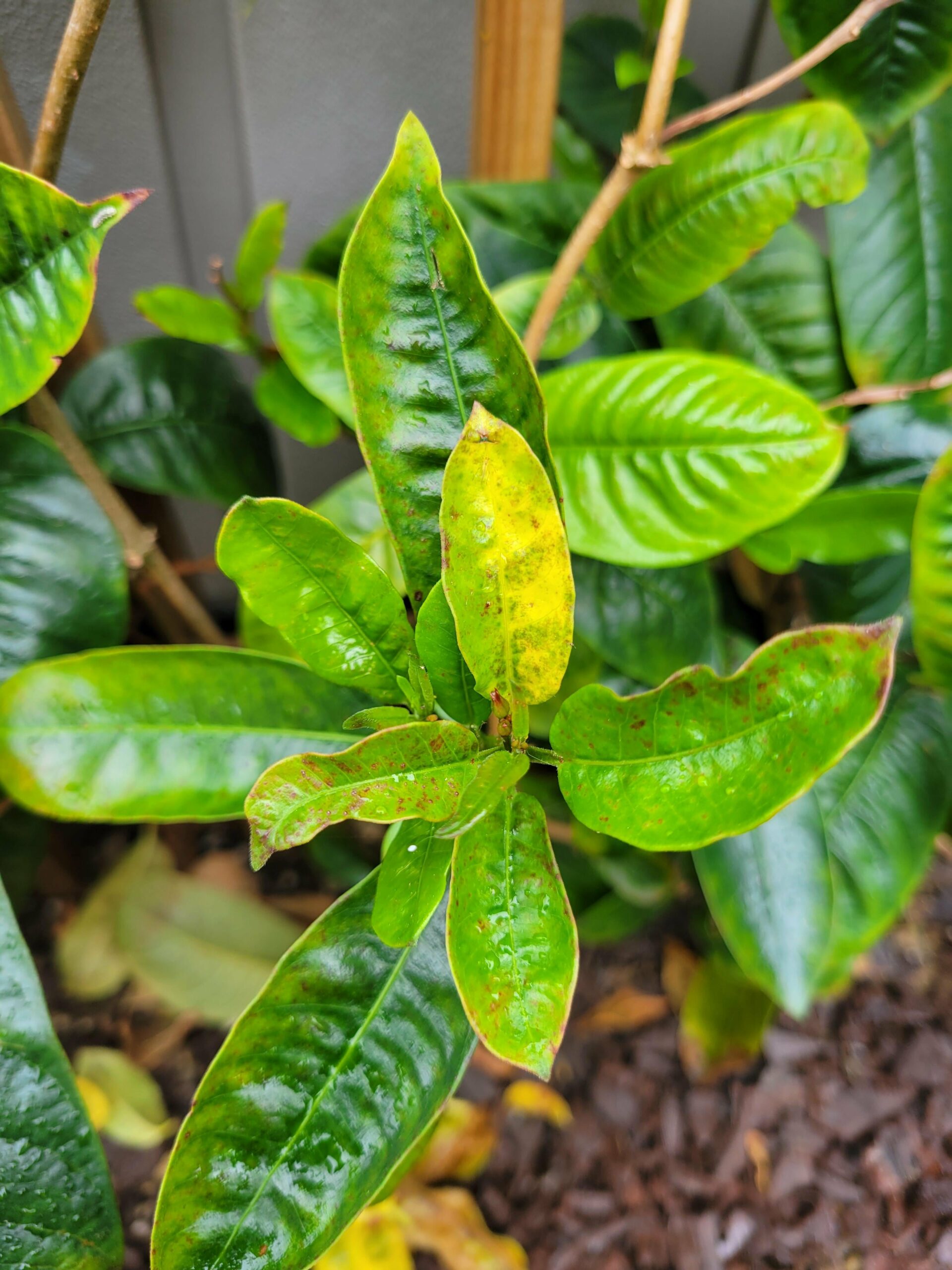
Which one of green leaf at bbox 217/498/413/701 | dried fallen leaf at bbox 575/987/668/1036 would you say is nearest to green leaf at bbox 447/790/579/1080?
green leaf at bbox 217/498/413/701

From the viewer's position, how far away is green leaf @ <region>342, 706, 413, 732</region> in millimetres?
472

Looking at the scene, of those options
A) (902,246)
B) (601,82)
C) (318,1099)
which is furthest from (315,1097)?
(601,82)

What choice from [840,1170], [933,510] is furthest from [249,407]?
[840,1170]

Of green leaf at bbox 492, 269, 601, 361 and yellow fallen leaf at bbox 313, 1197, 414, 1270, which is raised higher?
green leaf at bbox 492, 269, 601, 361

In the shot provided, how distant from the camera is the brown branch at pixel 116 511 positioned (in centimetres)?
66

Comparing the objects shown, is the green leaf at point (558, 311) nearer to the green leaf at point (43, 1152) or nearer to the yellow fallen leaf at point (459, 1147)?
the green leaf at point (43, 1152)

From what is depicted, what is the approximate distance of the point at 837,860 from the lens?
2.56 feet

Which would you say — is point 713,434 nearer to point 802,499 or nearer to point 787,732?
point 802,499

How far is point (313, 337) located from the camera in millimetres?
721

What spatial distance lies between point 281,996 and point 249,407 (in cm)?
60

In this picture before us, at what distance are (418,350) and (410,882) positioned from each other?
299 millimetres

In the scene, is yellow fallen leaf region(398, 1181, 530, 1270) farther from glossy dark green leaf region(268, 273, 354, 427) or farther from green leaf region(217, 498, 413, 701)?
glossy dark green leaf region(268, 273, 354, 427)

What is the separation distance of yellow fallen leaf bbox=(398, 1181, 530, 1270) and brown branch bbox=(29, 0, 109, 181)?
969 mm

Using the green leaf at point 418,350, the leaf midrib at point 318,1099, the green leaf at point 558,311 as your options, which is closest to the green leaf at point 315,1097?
the leaf midrib at point 318,1099
